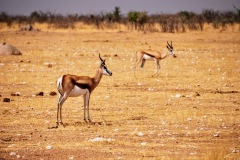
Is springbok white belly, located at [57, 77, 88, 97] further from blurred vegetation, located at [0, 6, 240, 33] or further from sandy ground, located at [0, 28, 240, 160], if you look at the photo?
blurred vegetation, located at [0, 6, 240, 33]

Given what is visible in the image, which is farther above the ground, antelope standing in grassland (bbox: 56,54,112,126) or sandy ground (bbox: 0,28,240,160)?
antelope standing in grassland (bbox: 56,54,112,126)

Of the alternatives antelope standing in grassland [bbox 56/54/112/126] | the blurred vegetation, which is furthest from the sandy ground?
the blurred vegetation

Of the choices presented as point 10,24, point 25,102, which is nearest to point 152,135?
point 25,102

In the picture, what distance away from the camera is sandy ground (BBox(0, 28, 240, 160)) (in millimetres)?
10727

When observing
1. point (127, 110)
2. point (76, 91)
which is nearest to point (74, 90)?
point (76, 91)

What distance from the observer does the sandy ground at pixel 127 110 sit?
10.7 metres

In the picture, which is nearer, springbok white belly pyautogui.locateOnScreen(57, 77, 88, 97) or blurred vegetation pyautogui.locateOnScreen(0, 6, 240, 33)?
springbok white belly pyautogui.locateOnScreen(57, 77, 88, 97)

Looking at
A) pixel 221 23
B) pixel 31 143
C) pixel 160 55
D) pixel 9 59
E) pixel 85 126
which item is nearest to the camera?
pixel 31 143

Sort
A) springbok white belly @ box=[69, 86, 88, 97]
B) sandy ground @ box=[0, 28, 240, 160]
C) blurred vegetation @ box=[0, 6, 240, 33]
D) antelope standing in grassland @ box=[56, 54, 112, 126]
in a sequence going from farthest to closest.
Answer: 1. blurred vegetation @ box=[0, 6, 240, 33]
2. springbok white belly @ box=[69, 86, 88, 97]
3. antelope standing in grassland @ box=[56, 54, 112, 126]
4. sandy ground @ box=[0, 28, 240, 160]

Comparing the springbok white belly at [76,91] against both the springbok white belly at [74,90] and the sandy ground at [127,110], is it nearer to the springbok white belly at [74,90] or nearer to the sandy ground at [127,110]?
the springbok white belly at [74,90]

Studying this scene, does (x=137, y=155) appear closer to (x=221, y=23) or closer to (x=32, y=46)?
(x=32, y=46)

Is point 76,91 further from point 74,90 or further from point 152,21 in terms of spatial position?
point 152,21

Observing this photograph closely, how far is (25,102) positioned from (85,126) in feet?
13.4

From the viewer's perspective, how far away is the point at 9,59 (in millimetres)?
29219
